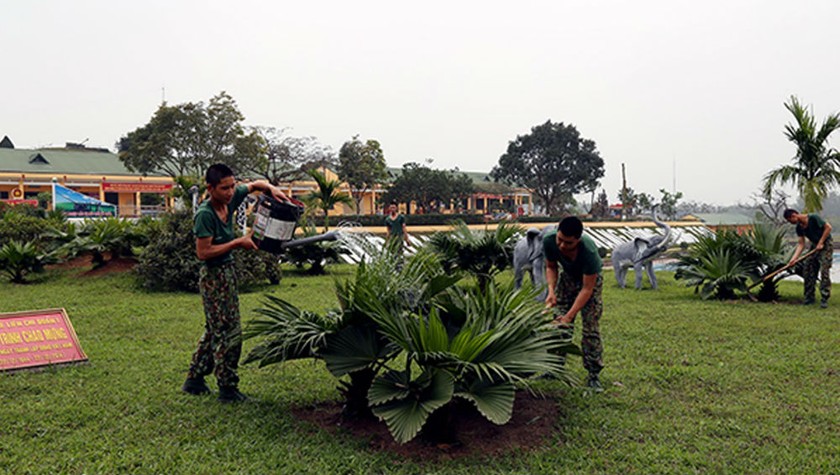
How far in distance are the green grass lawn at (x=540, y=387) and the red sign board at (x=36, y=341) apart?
6.6 inches

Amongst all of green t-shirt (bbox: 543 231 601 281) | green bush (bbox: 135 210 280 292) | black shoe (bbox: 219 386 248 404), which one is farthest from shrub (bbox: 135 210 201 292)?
green t-shirt (bbox: 543 231 601 281)

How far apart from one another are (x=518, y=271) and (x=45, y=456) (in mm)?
6891

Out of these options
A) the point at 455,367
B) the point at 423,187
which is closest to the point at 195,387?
the point at 455,367

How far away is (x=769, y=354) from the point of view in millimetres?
6070

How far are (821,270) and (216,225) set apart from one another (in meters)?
8.62

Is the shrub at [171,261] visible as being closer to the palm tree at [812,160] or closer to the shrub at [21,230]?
the shrub at [21,230]

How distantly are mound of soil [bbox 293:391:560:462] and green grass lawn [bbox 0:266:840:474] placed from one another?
95 mm

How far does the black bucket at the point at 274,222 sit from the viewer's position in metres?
3.93

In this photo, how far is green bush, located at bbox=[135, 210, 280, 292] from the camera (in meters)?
10.6

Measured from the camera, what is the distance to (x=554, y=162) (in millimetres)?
48062

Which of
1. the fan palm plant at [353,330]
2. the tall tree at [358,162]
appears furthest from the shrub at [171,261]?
the tall tree at [358,162]

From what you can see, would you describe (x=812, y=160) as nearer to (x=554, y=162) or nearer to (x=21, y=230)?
(x=21, y=230)

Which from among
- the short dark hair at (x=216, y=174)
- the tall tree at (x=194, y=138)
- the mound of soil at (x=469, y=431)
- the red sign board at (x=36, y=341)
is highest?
the tall tree at (x=194, y=138)

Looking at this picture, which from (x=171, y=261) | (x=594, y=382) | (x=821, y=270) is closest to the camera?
(x=594, y=382)
